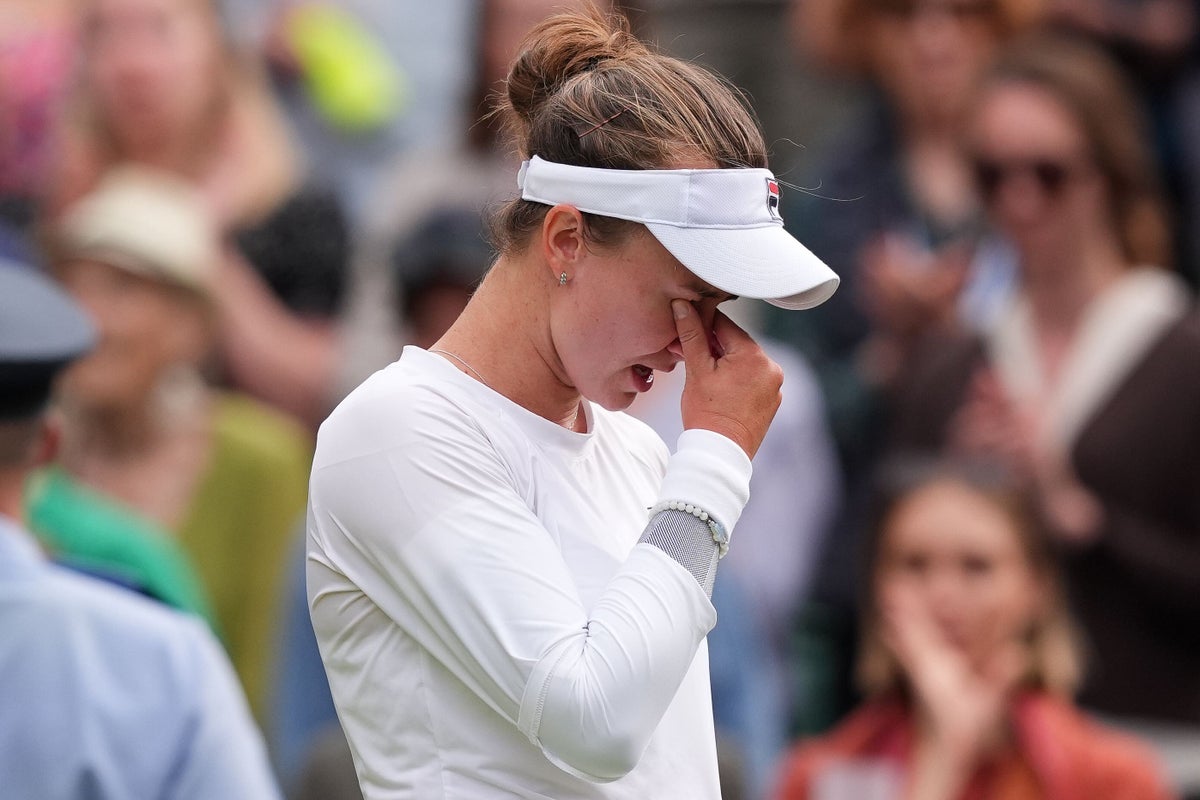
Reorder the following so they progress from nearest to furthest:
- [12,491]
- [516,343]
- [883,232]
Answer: [516,343] → [12,491] → [883,232]

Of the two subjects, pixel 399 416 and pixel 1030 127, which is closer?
pixel 399 416

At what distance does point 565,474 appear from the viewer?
214 cm

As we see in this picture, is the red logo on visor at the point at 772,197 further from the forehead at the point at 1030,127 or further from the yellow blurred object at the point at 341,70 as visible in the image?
the yellow blurred object at the point at 341,70

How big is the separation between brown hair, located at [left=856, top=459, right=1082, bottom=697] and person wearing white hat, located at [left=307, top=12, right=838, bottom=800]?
2234mm

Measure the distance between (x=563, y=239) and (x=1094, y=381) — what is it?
2848 millimetres

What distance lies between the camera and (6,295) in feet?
10.4

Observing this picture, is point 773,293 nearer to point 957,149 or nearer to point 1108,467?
point 1108,467

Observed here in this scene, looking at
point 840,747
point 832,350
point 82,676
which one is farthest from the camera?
point 832,350

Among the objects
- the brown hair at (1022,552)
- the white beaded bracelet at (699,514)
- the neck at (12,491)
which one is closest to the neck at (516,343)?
the white beaded bracelet at (699,514)

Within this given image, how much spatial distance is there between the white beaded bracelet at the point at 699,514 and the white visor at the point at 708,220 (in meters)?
0.23

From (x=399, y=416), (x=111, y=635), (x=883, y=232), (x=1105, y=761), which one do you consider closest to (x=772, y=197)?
(x=399, y=416)

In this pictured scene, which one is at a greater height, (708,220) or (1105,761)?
(708,220)

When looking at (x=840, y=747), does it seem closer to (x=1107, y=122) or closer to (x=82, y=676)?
(x=1107, y=122)

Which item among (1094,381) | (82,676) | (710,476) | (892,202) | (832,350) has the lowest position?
(832,350)
